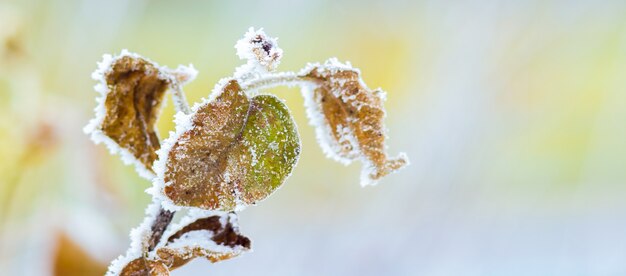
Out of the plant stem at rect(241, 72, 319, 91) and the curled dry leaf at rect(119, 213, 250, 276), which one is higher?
the plant stem at rect(241, 72, 319, 91)

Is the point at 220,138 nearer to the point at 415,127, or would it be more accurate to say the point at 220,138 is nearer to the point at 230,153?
the point at 230,153

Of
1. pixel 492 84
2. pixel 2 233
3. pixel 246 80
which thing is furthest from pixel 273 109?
pixel 492 84

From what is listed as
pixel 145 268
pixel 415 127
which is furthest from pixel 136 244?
pixel 415 127

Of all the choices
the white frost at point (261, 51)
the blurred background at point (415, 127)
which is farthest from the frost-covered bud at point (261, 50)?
the blurred background at point (415, 127)

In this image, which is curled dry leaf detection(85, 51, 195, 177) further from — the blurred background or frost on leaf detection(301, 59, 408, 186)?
the blurred background

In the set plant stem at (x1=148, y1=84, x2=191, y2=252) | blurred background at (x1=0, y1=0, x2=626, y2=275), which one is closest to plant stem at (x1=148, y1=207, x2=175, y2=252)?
plant stem at (x1=148, y1=84, x2=191, y2=252)

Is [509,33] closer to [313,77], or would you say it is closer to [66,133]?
[66,133]
